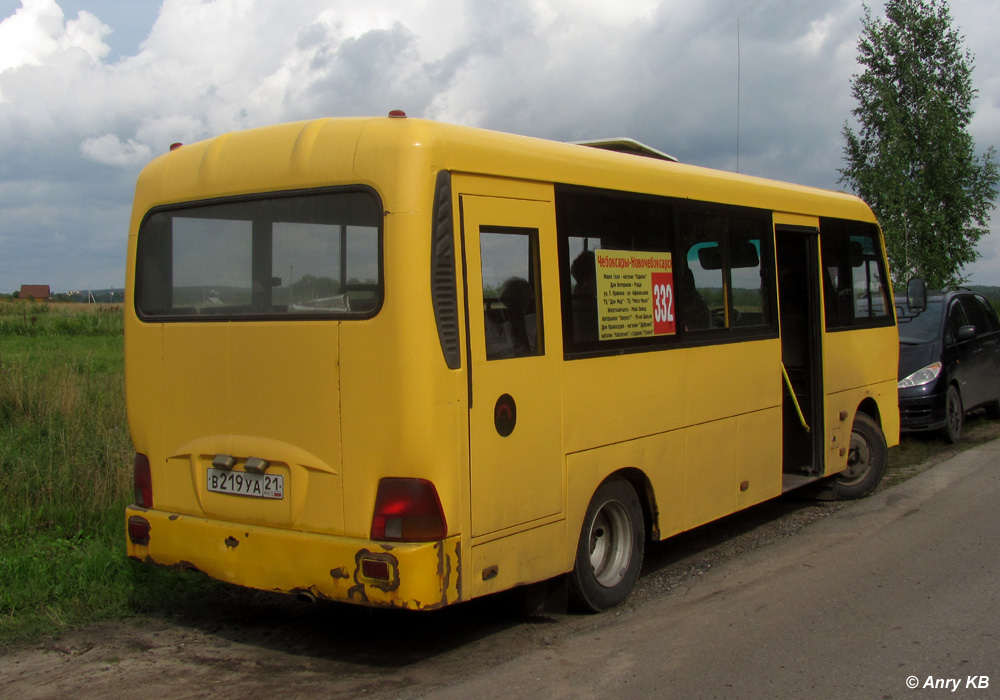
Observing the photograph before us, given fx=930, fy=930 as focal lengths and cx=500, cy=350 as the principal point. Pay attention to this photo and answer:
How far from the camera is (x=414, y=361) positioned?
4.32m

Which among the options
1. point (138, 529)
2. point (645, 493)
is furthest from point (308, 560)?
point (645, 493)

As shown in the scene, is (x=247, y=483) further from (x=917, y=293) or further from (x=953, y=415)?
(x=953, y=415)

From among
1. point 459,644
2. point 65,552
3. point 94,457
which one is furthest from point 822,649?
point 94,457

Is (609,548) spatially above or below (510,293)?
below

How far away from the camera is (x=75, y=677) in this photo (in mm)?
4625

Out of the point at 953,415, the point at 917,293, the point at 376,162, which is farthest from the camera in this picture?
the point at 953,415

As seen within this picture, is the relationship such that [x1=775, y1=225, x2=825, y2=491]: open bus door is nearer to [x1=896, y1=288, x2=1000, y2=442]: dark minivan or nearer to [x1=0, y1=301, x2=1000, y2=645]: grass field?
[x1=0, y1=301, x2=1000, y2=645]: grass field

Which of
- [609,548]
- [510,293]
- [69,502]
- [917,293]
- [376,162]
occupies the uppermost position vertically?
[376,162]

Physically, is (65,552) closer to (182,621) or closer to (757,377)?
(182,621)

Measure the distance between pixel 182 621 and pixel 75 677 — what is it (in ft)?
3.20

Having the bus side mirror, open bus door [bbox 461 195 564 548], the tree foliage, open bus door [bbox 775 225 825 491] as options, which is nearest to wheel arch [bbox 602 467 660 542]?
open bus door [bbox 461 195 564 548]

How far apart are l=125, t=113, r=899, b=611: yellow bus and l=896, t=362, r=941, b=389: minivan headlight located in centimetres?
656

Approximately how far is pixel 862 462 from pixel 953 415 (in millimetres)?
4004

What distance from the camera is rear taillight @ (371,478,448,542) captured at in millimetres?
4344
